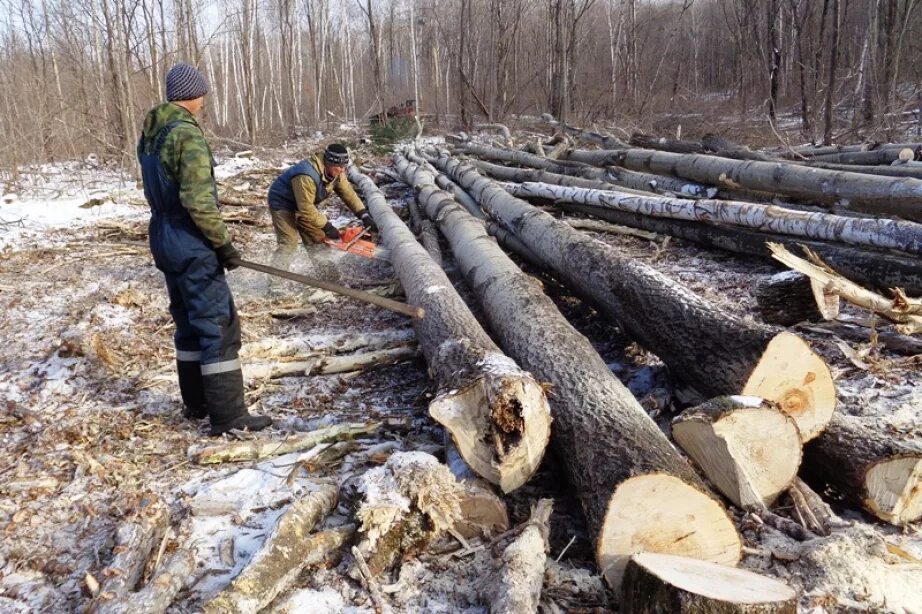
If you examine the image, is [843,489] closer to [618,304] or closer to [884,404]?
[884,404]

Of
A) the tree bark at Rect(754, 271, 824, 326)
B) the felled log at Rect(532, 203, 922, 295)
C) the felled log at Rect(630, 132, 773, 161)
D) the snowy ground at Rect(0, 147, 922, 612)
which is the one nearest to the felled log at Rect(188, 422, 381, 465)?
the snowy ground at Rect(0, 147, 922, 612)

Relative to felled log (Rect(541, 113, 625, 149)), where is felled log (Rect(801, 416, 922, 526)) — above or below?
below

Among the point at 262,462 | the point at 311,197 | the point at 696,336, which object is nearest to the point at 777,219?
the point at 696,336

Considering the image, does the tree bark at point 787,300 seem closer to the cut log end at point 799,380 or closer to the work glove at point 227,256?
the cut log end at point 799,380

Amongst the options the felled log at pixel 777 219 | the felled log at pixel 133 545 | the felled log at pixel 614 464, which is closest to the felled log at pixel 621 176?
the felled log at pixel 777 219

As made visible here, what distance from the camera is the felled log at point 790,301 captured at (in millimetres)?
3928

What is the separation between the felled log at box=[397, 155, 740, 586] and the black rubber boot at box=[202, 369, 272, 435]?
1.61 m

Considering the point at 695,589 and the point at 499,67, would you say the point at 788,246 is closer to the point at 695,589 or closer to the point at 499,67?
the point at 695,589

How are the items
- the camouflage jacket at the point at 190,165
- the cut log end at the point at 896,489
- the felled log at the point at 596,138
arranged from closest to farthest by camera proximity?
the cut log end at the point at 896,489
the camouflage jacket at the point at 190,165
the felled log at the point at 596,138

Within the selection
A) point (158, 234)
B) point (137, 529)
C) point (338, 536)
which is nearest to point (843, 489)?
point (338, 536)

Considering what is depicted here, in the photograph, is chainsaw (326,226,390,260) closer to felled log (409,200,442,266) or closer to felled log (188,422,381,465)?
felled log (409,200,442,266)

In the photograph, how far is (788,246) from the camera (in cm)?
545

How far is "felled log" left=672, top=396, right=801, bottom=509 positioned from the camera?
2.43m

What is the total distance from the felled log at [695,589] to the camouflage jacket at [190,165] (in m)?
2.72
